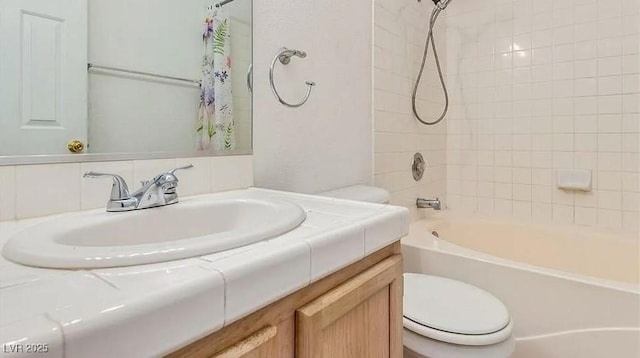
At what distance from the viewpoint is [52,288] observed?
0.35 meters

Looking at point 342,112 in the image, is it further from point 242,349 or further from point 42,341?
point 42,341

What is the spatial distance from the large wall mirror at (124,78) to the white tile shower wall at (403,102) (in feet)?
2.55

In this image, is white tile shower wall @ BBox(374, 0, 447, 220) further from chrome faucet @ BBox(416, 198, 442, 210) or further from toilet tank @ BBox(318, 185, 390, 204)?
toilet tank @ BBox(318, 185, 390, 204)

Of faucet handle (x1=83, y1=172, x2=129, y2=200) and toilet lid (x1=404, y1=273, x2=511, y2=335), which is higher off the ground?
faucet handle (x1=83, y1=172, x2=129, y2=200)

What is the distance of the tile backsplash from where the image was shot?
661 millimetres

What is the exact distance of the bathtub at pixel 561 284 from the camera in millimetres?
1076

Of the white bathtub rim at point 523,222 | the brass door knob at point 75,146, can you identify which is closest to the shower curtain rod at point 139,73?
the brass door knob at point 75,146

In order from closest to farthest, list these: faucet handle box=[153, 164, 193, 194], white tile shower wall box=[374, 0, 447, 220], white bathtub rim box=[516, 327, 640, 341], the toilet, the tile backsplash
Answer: the tile backsplash
faucet handle box=[153, 164, 193, 194]
the toilet
white bathtub rim box=[516, 327, 640, 341]
white tile shower wall box=[374, 0, 447, 220]

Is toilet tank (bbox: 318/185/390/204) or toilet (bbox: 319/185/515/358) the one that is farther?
toilet tank (bbox: 318/185/390/204)

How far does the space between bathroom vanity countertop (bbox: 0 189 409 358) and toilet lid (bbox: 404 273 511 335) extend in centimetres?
56

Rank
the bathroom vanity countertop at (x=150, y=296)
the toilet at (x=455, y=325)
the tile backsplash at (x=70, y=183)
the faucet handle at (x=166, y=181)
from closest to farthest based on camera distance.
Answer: the bathroom vanity countertop at (x=150, y=296)
the tile backsplash at (x=70, y=183)
the faucet handle at (x=166, y=181)
the toilet at (x=455, y=325)

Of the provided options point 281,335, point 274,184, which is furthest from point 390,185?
point 281,335

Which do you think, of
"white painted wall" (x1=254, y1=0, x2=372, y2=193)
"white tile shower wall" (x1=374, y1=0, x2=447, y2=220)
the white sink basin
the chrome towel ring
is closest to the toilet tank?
"white painted wall" (x1=254, y1=0, x2=372, y2=193)

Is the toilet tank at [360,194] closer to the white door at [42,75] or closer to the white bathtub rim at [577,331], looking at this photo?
the white bathtub rim at [577,331]
